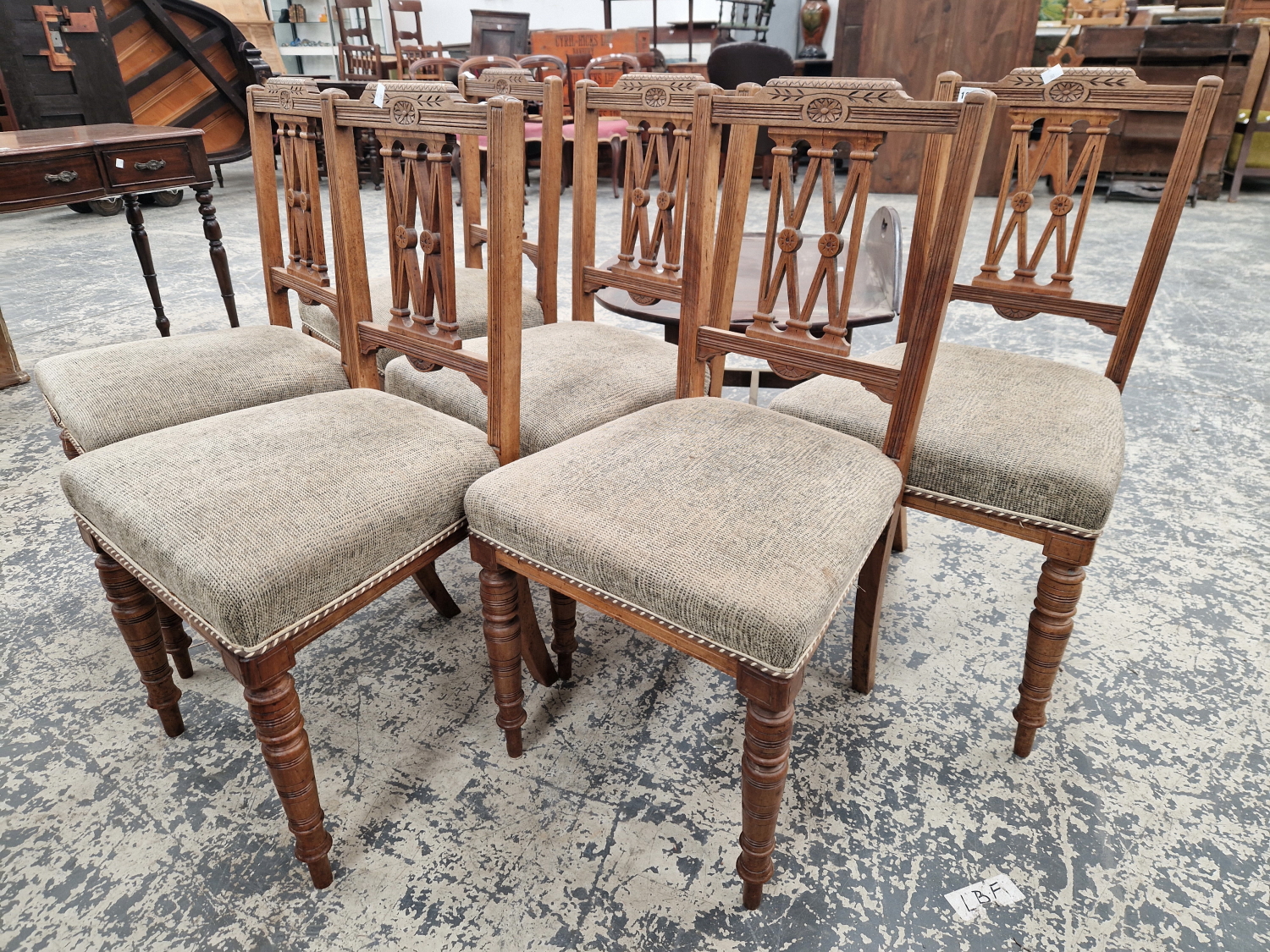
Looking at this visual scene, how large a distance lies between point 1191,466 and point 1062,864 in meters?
1.52

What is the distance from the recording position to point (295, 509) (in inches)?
37.0

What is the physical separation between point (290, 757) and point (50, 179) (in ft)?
6.74

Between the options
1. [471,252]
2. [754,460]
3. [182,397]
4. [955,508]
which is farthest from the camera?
[471,252]

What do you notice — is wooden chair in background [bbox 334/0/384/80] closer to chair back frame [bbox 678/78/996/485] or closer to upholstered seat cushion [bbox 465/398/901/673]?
chair back frame [bbox 678/78/996/485]

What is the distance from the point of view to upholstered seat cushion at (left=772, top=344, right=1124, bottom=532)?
106 cm

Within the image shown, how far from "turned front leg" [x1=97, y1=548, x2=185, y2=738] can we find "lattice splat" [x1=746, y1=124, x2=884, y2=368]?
1029 millimetres

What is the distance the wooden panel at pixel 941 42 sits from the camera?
5129 millimetres

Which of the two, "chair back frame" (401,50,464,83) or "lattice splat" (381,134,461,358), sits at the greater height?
"chair back frame" (401,50,464,83)

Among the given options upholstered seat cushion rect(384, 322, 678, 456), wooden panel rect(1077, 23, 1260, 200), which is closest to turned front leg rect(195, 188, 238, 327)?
upholstered seat cushion rect(384, 322, 678, 456)

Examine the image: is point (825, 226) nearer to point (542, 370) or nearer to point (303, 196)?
point (542, 370)

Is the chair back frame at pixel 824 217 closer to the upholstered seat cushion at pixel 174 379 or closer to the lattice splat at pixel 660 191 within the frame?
the lattice splat at pixel 660 191

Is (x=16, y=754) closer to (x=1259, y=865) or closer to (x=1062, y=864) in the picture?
(x=1062, y=864)

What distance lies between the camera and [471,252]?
2.08 meters

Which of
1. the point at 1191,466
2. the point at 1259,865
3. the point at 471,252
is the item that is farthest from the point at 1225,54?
the point at 1259,865
